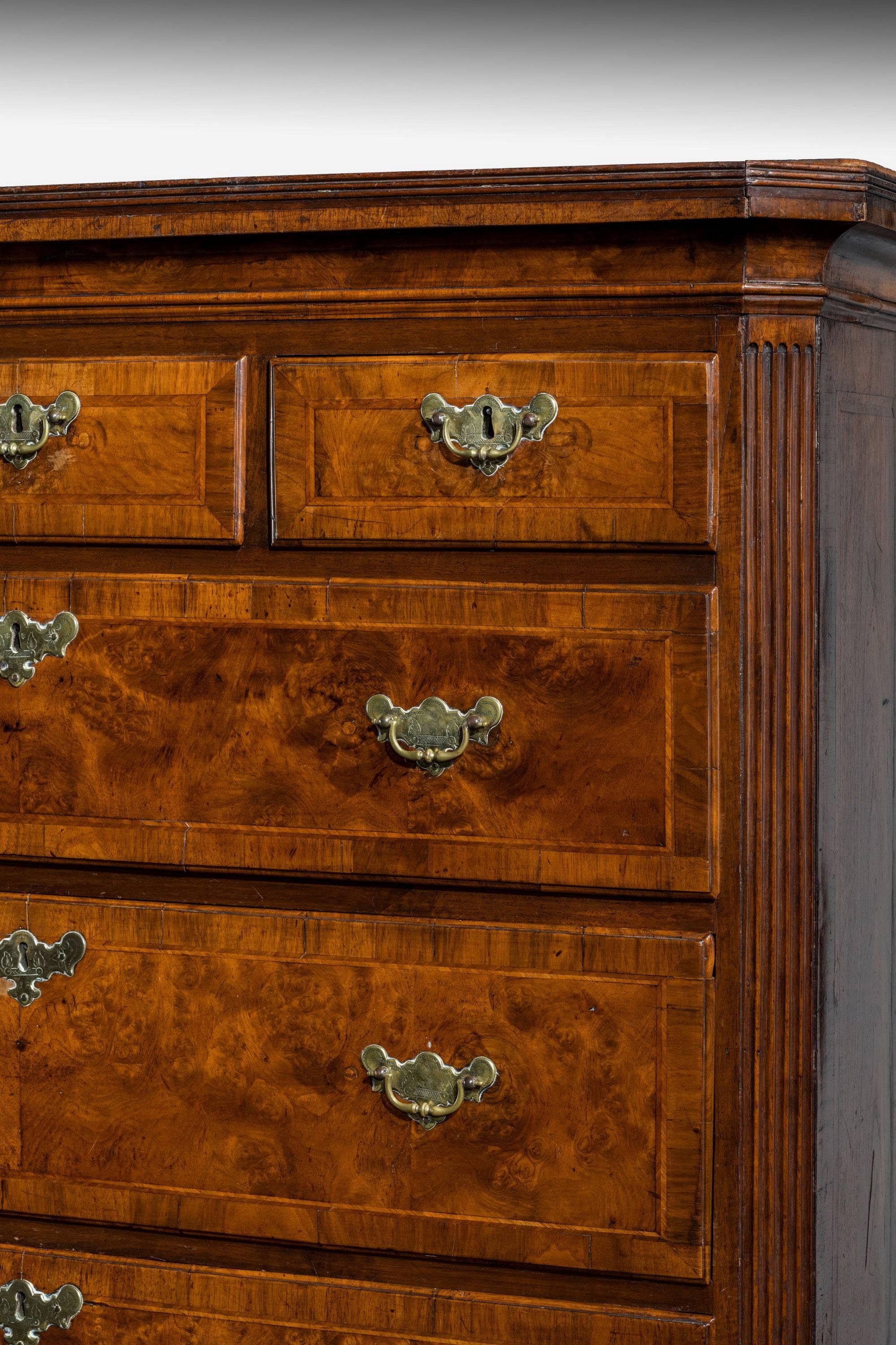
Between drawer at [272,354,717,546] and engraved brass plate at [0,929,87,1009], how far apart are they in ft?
1.38

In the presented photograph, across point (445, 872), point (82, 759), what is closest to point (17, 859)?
point (82, 759)

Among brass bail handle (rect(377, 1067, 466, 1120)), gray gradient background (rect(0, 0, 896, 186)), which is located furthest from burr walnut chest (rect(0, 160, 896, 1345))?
gray gradient background (rect(0, 0, 896, 186))

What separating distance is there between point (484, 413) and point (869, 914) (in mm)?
571

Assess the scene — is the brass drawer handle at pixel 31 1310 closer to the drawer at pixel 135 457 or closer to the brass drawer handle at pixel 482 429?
the drawer at pixel 135 457

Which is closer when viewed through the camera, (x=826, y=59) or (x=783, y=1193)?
(x=783, y=1193)

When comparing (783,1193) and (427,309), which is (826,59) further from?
(783,1193)

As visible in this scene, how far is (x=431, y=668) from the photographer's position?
1.32 metres

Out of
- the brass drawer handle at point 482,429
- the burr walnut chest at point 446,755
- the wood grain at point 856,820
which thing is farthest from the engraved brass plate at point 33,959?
the wood grain at point 856,820

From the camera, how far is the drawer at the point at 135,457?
4.42 ft

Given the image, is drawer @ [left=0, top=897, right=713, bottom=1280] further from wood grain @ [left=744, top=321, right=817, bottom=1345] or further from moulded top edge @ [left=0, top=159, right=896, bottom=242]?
moulded top edge @ [left=0, top=159, right=896, bottom=242]

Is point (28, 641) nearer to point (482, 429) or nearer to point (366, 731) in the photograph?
point (366, 731)

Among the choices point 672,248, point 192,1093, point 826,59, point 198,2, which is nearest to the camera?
point 672,248

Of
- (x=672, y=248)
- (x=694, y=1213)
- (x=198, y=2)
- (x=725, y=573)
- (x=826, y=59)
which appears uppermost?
(x=198, y=2)

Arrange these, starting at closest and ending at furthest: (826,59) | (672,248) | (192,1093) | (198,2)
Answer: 1. (672,248)
2. (192,1093)
3. (826,59)
4. (198,2)
